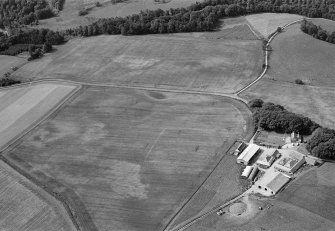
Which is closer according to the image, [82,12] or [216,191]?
[216,191]

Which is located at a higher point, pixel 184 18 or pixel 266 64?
pixel 184 18

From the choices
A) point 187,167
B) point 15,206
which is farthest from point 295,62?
point 15,206

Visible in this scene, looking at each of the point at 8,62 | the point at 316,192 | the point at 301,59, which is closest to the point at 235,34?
the point at 301,59

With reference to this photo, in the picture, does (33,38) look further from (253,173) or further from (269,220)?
(269,220)

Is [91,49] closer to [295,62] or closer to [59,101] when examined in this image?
[59,101]

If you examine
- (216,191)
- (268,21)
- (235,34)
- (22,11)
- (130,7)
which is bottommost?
(216,191)

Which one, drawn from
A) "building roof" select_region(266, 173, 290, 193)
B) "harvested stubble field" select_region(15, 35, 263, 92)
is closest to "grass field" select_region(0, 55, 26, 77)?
"harvested stubble field" select_region(15, 35, 263, 92)
